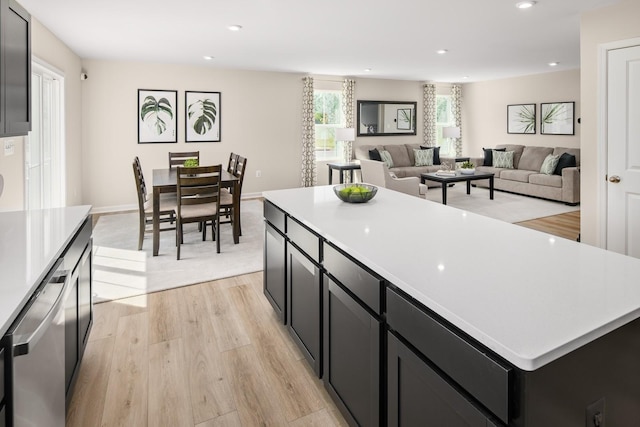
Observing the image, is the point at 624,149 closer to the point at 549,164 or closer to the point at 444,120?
the point at 549,164

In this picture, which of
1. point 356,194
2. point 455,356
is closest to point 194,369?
point 356,194

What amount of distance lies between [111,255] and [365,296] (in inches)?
145

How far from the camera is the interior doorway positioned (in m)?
4.26

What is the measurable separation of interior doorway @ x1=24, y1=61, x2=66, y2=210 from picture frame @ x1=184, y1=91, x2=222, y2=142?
2.11 meters

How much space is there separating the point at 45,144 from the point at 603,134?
613 cm

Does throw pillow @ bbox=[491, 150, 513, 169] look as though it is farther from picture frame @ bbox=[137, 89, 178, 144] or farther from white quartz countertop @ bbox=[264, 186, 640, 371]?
white quartz countertop @ bbox=[264, 186, 640, 371]

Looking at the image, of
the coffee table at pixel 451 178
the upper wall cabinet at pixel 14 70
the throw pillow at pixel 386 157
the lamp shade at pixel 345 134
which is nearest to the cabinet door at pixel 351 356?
the upper wall cabinet at pixel 14 70

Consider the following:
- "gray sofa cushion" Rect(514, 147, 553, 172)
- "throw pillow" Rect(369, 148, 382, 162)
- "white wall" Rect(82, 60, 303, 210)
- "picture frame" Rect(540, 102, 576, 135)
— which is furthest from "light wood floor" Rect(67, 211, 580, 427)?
"picture frame" Rect(540, 102, 576, 135)

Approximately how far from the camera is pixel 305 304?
6.83ft

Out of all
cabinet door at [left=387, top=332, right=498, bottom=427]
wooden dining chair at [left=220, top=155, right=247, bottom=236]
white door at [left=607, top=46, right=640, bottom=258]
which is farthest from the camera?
wooden dining chair at [left=220, top=155, right=247, bottom=236]

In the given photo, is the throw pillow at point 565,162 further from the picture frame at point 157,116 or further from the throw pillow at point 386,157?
the picture frame at point 157,116

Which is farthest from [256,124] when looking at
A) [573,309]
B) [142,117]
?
Result: [573,309]

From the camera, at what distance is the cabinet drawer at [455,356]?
2.85 ft

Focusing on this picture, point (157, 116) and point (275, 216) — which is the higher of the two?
point (157, 116)
